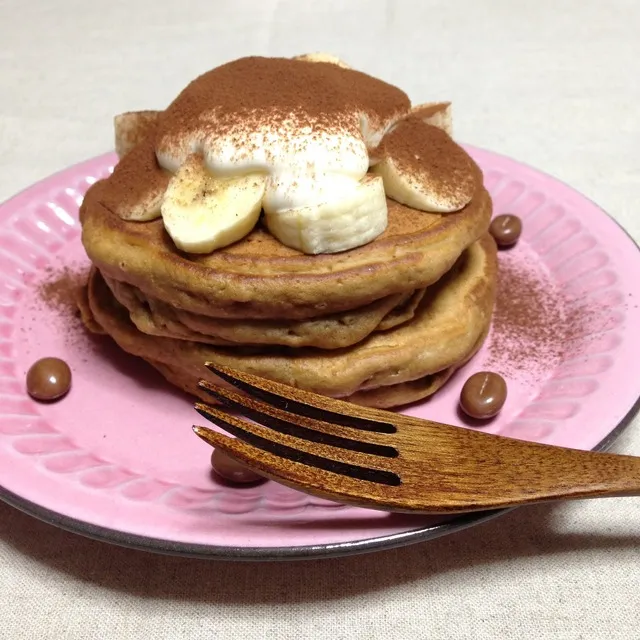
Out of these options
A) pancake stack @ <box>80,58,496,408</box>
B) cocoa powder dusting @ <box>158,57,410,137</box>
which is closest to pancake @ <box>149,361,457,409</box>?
pancake stack @ <box>80,58,496,408</box>

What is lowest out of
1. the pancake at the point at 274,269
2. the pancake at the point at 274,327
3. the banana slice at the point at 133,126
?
the pancake at the point at 274,327

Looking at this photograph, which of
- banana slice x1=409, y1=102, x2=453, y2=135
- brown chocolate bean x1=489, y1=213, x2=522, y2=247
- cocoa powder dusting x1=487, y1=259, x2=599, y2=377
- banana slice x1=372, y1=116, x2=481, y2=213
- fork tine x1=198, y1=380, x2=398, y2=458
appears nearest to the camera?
fork tine x1=198, y1=380, x2=398, y2=458

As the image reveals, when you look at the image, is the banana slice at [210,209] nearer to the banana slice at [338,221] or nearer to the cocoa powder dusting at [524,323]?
the banana slice at [338,221]

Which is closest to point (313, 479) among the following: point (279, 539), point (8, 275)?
point (279, 539)

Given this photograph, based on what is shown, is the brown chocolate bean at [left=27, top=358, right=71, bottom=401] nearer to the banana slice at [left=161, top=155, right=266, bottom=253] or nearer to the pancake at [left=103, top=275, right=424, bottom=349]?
the pancake at [left=103, top=275, right=424, bottom=349]

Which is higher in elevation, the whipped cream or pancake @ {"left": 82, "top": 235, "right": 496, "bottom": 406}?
the whipped cream

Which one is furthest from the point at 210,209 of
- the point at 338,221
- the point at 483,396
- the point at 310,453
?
the point at 483,396

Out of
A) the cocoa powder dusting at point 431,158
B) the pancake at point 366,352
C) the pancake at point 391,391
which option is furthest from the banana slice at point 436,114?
the pancake at point 391,391
